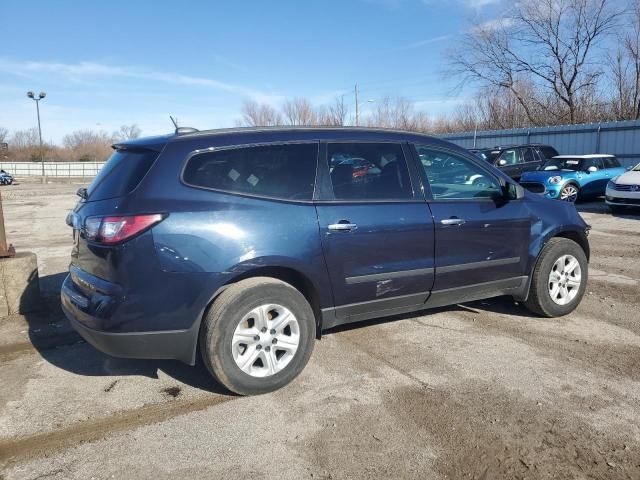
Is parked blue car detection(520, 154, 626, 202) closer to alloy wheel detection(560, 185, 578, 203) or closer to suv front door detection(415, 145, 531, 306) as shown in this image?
alloy wheel detection(560, 185, 578, 203)

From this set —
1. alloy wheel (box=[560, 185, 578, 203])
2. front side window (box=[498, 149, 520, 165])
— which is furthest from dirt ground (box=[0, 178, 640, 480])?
front side window (box=[498, 149, 520, 165])

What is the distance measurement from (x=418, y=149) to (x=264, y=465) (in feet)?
9.16

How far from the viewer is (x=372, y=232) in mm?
4020

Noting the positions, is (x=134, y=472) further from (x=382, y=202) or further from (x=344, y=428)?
(x=382, y=202)

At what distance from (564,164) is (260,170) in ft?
47.6

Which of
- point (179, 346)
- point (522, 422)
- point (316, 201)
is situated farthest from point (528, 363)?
point (179, 346)

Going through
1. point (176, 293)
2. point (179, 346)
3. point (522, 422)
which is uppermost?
point (176, 293)

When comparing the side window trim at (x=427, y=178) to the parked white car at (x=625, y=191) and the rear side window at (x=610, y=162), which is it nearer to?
the parked white car at (x=625, y=191)

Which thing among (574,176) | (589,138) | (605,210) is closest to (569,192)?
(574,176)

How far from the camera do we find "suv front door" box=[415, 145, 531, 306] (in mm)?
4449

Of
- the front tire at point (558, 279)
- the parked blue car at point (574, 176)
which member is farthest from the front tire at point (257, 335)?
the parked blue car at point (574, 176)

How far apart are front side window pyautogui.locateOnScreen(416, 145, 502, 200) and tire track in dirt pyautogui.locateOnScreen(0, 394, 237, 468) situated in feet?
7.88

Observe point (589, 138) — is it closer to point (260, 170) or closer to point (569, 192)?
point (569, 192)

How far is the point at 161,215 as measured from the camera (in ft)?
11.0
